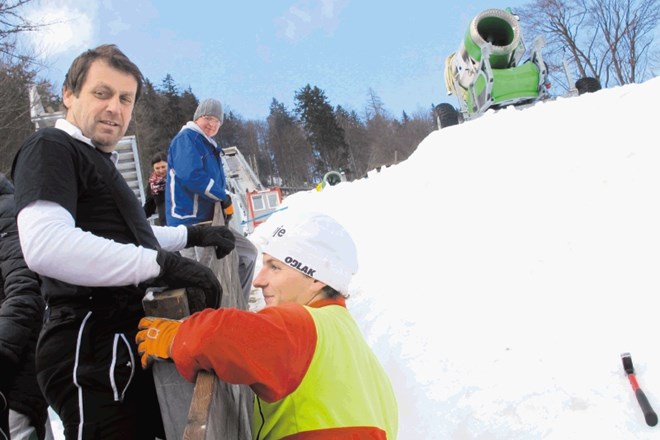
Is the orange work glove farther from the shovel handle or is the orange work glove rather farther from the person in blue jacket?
the shovel handle

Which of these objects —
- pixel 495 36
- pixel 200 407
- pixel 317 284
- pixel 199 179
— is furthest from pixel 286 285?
pixel 495 36

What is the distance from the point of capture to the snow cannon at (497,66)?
10430 mm

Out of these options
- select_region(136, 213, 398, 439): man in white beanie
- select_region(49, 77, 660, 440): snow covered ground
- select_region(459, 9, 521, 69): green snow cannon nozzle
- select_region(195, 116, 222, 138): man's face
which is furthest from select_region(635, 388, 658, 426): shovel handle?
select_region(459, 9, 521, 69): green snow cannon nozzle

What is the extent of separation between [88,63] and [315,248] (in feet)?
3.76

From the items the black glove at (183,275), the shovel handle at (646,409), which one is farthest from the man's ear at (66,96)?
the shovel handle at (646,409)

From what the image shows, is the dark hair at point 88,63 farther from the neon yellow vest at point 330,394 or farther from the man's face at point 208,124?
the man's face at point 208,124

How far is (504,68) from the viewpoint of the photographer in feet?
36.6

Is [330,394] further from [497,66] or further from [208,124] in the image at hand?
[497,66]

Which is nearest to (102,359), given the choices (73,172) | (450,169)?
(73,172)

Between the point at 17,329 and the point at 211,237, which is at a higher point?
the point at 211,237

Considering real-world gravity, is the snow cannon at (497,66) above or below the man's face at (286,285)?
above

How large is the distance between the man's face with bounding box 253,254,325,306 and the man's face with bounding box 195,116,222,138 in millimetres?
3030

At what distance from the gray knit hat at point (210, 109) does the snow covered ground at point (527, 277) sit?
2884 mm

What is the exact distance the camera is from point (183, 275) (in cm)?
175
